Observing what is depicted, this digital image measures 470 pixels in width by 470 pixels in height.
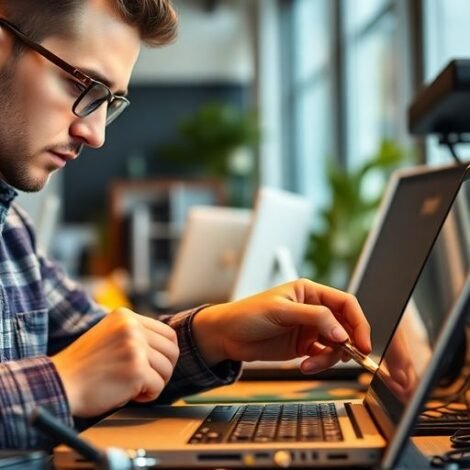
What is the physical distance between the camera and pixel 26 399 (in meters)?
0.85

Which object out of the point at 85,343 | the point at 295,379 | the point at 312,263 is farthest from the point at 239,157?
the point at 85,343

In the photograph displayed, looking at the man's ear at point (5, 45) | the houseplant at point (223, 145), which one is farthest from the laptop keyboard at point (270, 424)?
the houseplant at point (223, 145)

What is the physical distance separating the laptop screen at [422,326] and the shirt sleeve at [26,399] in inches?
12.2

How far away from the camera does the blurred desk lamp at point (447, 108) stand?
1.27m

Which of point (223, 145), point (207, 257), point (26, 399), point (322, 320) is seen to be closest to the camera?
point (26, 399)

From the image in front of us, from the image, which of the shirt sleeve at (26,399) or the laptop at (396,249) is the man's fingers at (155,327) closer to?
the shirt sleeve at (26,399)

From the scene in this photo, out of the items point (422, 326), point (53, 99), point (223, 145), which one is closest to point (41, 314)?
point (53, 99)

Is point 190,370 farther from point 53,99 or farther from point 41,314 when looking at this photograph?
point 53,99

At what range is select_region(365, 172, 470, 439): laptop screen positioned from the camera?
0.82 metres

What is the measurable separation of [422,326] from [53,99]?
0.83 meters

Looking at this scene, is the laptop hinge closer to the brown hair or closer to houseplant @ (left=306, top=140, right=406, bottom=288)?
the brown hair

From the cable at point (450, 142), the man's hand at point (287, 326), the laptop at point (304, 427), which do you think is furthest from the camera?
the cable at point (450, 142)

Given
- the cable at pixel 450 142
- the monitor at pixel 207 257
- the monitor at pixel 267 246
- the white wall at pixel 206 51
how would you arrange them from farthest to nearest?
the white wall at pixel 206 51, the monitor at pixel 207 257, the monitor at pixel 267 246, the cable at pixel 450 142

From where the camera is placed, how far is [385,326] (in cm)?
115
